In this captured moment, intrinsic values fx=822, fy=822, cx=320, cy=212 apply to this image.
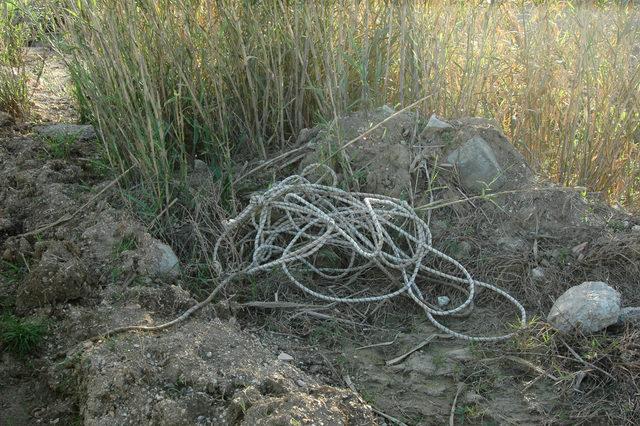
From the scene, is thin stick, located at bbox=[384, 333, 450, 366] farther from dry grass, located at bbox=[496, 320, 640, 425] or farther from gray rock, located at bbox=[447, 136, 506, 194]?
gray rock, located at bbox=[447, 136, 506, 194]

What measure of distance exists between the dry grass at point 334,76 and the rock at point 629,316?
4.34ft

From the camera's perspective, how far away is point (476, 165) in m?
4.09

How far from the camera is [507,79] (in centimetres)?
492

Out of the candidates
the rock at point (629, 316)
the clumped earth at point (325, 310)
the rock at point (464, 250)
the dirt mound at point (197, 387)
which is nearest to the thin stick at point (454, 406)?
the clumped earth at point (325, 310)

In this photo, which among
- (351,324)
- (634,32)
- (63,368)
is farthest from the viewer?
(634,32)

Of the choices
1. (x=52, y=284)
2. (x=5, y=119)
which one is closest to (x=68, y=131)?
(x=5, y=119)

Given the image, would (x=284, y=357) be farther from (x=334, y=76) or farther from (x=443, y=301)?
(x=334, y=76)

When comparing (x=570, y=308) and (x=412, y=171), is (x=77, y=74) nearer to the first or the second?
(x=412, y=171)

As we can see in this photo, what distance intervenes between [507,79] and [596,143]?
0.71 meters

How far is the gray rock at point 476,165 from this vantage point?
4078 mm

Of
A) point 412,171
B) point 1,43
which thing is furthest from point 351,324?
point 1,43

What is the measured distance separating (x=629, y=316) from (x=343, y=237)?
128 centimetres

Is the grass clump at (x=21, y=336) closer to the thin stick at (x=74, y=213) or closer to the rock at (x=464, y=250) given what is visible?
the thin stick at (x=74, y=213)

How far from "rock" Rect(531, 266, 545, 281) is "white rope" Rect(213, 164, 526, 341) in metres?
0.17
